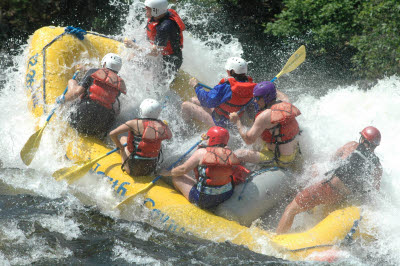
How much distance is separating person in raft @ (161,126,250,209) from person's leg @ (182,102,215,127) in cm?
121

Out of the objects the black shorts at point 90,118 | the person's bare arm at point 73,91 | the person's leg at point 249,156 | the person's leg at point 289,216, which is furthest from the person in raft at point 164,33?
the person's leg at point 289,216

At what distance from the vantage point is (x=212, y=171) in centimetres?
523

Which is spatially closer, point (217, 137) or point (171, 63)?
point (217, 137)

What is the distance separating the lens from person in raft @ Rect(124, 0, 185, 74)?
6.67 m

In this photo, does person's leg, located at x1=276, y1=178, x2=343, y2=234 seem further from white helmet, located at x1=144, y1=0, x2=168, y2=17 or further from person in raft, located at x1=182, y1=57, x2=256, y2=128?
white helmet, located at x1=144, y1=0, x2=168, y2=17

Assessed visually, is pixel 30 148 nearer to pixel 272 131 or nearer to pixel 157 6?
pixel 157 6

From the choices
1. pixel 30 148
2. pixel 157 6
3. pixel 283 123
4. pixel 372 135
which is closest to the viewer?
pixel 372 135

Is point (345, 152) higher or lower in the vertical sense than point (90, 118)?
higher

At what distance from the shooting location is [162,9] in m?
6.66

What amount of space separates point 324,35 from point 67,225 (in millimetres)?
6115

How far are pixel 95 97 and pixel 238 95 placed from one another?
1790 millimetres

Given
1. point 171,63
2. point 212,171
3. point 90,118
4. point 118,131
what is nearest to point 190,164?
point 212,171

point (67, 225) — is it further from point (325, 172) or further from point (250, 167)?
point (325, 172)

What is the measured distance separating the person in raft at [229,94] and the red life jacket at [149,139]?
97 centimetres
